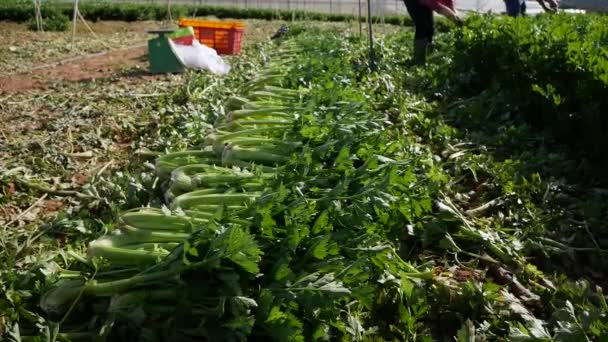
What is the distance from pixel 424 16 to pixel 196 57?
3566 mm

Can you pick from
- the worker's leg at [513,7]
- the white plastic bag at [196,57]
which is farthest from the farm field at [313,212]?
the worker's leg at [513,7]

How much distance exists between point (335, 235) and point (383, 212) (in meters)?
0.39

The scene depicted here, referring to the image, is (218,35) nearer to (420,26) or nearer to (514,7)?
(420,26)

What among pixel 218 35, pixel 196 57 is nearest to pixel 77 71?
pixel 196 57

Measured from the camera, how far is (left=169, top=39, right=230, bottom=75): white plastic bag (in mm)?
8008

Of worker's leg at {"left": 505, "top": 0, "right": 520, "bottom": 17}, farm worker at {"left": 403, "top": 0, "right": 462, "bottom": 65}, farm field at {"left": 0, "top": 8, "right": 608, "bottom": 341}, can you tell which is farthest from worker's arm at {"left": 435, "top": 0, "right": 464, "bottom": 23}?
worker's leg at {"left": 505, "top": 0, "right": 520, "bottom": 17}

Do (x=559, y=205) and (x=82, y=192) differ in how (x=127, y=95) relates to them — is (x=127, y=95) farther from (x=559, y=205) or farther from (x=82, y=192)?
(x=559, y=205)

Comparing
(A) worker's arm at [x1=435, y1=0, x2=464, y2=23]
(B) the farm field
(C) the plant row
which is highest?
(A) worker's arm at [x1=435, y1=0, x2=464, y2=23]

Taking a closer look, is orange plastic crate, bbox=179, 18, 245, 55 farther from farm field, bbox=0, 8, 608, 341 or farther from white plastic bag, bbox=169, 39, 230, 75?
farm field, bbox=0, 8, 608, 341

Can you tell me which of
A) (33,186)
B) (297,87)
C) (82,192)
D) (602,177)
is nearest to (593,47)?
(602,177)

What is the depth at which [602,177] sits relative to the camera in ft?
14.1

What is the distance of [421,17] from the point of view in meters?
8.73

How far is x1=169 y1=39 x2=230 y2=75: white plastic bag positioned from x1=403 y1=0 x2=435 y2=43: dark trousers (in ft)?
9.89

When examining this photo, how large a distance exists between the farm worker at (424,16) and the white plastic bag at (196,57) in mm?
3050
